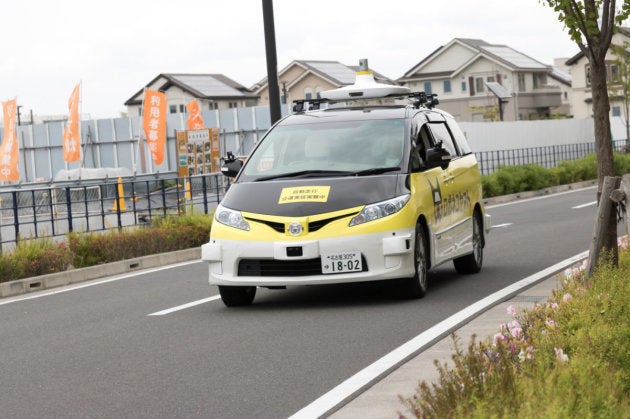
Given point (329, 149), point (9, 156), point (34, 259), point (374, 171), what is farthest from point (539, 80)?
point (374, 171)

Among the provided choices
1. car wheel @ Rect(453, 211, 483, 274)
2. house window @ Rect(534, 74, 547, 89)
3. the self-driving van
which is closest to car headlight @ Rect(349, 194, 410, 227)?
the self-driving van

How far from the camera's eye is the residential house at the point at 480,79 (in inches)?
3863

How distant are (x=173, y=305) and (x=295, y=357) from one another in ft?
13.2

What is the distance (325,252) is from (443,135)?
3312 millimetres

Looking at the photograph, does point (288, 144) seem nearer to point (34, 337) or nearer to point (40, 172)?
point (34, 337)

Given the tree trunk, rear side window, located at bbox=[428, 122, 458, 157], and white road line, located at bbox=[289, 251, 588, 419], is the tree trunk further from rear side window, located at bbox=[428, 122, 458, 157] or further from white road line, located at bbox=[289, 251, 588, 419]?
rear side window, located at bbox=[428, 122, 458, 157]

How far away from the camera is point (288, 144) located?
1252cm

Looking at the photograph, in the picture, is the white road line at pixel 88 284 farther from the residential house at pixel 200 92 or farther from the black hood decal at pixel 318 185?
the residential house at pixel 200 92

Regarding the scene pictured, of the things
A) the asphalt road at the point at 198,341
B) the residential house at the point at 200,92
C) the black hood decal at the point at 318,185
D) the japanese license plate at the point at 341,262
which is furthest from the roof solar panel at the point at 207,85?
the japanese license plate at the point at 341,262

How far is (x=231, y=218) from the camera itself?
11.5m

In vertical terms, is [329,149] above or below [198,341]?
above

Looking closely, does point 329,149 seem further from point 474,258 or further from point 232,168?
point 474,258

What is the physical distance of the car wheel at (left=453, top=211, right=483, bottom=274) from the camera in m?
13.9

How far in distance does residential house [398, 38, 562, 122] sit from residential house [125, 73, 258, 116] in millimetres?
17435
